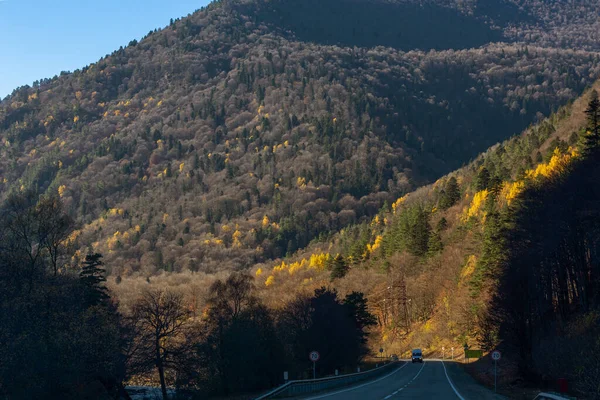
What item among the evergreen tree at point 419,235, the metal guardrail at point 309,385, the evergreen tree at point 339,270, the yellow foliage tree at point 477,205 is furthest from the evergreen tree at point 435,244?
the metal guardrail at point 309,385

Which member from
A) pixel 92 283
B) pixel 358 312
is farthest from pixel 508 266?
pixel 358 312

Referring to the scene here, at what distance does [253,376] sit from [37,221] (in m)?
20.9

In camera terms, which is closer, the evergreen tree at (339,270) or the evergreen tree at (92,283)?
the evergreen tree at (92,283)

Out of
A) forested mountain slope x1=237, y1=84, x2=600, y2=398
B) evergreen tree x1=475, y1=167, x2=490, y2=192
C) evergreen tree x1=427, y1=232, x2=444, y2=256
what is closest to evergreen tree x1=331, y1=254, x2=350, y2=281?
forested mountain slope x1=237, y1=84, x2=600, y2=398

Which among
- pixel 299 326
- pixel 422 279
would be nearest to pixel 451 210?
pixel 422 279

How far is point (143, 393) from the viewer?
68.1 meters

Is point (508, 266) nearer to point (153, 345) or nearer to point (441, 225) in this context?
point (153, 345)

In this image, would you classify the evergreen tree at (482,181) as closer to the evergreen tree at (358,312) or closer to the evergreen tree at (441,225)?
the evergreen tree at (441,225)

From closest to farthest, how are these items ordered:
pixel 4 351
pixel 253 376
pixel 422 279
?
pixel 4 351 < pixel 253 376 < pixel 422 279

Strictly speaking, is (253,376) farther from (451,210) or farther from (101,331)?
(451,210)

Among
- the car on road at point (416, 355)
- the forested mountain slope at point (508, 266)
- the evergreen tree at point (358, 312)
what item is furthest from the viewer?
the evergreen tree at point (358, 312)

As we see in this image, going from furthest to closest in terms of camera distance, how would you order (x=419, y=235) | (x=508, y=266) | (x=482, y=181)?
(x=482, y=181) < (x=419, y=235) < (x=508, y=266)

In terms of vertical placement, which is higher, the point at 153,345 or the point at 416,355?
the point at 153,345

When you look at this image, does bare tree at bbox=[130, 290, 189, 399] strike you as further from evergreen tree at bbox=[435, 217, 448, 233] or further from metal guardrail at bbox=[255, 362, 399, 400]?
evergreen tree at bbox=[435, 217, 448, 233]
